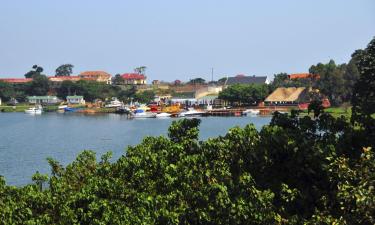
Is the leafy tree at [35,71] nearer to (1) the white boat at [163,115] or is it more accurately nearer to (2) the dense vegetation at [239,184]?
(1) the white boat at [163,115]

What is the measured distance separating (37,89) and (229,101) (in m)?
39.7

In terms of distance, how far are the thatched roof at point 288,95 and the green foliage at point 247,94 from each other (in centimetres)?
139

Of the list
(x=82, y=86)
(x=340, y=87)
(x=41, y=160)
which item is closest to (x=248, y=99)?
(x=340, y=87)

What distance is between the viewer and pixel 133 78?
126875 millimetres

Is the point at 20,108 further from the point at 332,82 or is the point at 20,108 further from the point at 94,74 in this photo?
the point at 332,82

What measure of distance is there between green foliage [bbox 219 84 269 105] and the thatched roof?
1.39 meters

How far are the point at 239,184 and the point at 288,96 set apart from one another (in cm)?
6812

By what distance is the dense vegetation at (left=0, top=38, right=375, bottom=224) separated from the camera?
30.9 ft

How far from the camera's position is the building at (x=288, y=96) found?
248 feet

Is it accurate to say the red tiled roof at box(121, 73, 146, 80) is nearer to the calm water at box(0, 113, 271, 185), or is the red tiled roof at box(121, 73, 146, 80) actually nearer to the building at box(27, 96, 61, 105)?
the building at box(27, 96, 61, 105)

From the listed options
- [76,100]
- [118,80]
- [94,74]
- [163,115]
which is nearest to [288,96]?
[163,115]

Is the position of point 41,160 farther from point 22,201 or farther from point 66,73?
point 66,73

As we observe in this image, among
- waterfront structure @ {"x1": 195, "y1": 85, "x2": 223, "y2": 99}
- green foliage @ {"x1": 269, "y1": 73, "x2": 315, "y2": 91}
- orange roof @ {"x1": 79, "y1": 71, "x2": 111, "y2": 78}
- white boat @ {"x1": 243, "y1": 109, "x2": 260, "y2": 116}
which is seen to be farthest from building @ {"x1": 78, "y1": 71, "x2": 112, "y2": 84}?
white boat @ {"x1": 243, "y1": 109, "x2": 260, "y2": 116}

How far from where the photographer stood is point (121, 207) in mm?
10156
